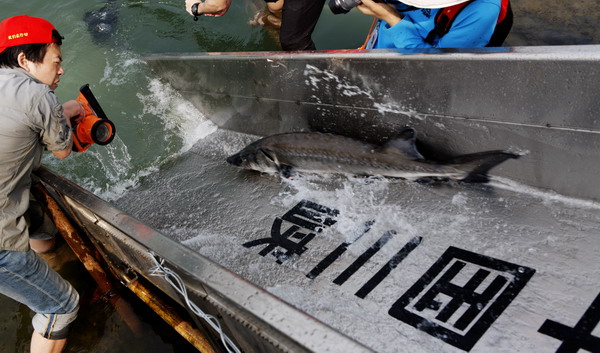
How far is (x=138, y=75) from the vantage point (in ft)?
17.8

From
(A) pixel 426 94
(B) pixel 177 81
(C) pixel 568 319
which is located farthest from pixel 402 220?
(B) pixel 177 81

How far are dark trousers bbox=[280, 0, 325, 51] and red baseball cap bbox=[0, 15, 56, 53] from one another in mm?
2479

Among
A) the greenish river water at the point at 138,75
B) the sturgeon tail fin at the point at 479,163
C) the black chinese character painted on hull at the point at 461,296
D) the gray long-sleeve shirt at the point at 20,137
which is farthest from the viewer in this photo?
the greenish river water at the point at 138,75

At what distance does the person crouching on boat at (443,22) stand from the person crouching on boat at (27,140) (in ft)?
7.62

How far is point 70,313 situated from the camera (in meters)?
3.37

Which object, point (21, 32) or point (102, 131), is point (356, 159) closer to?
point (102, 131)

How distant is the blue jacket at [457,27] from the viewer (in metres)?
3.11

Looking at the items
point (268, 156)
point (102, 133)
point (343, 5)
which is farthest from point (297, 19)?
point (102, 133)

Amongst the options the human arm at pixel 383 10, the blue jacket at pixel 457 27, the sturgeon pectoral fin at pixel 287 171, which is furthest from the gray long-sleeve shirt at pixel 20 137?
the blue jacket at pixel 457 27

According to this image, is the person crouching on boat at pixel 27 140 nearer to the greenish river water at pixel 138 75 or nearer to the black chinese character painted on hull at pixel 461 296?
the greenish river water at pixel 138 75

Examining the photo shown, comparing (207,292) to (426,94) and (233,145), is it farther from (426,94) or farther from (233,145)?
(233,145)

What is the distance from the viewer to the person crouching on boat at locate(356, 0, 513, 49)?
122 inches

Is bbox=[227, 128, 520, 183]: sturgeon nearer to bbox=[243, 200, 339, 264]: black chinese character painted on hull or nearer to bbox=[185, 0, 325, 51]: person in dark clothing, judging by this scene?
bbox=[243, 200, 339, 264]: black chinese character painted on hull

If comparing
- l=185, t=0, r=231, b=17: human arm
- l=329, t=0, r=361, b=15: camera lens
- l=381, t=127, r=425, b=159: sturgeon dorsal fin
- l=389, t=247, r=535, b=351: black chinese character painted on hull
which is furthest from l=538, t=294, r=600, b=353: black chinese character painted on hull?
l=185, t=0, r=231, b=17: human arm
